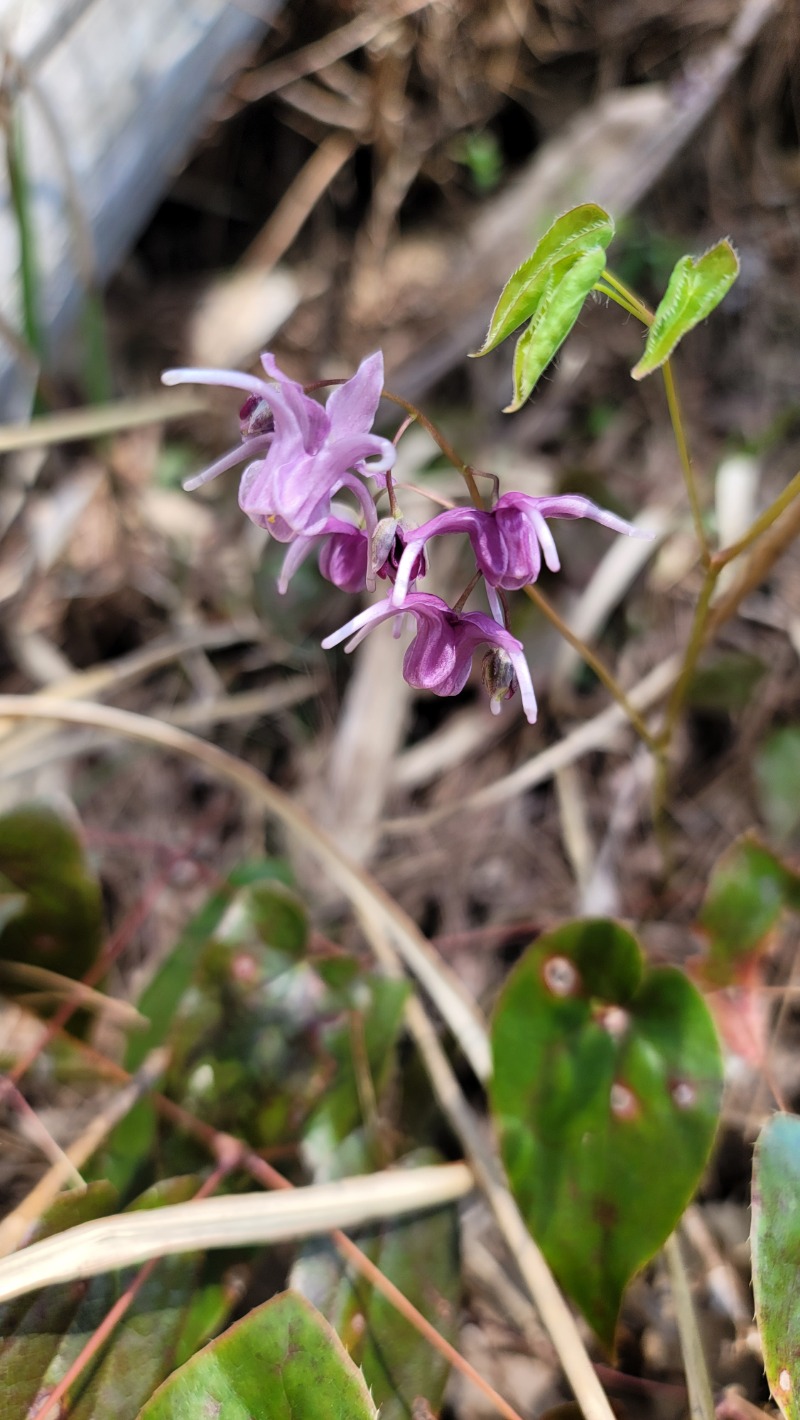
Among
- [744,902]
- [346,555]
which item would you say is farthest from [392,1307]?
[346,555]

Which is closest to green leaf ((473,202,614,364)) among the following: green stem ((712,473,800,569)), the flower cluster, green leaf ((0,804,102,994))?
the flower cluster

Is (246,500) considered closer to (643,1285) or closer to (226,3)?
(643,1285)

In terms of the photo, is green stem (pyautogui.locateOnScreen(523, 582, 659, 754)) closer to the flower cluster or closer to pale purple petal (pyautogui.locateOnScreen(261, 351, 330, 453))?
the flower cluster

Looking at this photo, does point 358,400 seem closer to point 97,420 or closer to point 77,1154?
point 77,1154

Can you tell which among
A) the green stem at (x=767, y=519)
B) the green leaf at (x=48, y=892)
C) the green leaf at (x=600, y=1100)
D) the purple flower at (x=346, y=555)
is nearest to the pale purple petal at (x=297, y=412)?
the purple flower at (x=346, y=555)

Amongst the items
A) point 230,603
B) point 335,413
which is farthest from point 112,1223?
point 230,603

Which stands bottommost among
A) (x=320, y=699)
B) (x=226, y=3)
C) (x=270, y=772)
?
(x=270, y=772)
